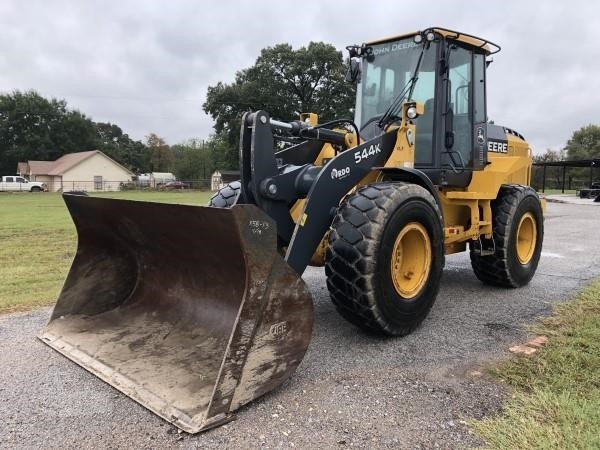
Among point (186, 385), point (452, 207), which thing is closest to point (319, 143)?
point (452, 207)

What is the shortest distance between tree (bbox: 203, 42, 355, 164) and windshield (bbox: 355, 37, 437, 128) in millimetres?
34763

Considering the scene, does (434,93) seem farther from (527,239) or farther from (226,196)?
(527,239)

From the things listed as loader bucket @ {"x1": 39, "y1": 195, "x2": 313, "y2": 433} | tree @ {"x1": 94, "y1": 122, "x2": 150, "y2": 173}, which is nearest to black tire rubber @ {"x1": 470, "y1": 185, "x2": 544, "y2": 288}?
loader bucket @ {"x1": 39, "y1": 195, "x2": 313, "y2": 433}

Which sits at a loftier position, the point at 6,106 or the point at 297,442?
the point at 6,106

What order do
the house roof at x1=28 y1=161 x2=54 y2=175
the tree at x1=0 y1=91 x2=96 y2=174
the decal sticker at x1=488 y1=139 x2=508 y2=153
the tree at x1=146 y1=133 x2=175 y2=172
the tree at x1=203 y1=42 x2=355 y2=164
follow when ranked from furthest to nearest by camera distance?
the tree at x1=146 y1=133 x2=175 y2=172 → the tree at x1=0 y1=91 x2=96 y2=174 → the house roof at x1=28 y1=161 x2=54 y2=175 → the tree at x1=203 y1=42 x2=355 y2=164 → the decal sticker at x1=488 y1=139 x2=508 y2=153

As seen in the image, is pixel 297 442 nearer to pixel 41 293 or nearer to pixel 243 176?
pixel 243 176

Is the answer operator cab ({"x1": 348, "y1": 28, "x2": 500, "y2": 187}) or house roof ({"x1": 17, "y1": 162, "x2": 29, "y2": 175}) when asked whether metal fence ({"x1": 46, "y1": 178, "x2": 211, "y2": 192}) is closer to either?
house roof ({"x1": 17, "y1": 162, "x2": 29, "y2": 175})

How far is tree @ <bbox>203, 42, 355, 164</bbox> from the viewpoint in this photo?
4084 centimetres

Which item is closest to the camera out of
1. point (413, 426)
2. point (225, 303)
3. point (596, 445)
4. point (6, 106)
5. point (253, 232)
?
point (596, 445)

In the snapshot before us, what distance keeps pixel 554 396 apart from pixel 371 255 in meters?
1.40

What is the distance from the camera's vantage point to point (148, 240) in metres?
4.11

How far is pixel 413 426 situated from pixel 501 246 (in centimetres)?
343

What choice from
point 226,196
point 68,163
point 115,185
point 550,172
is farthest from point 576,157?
point 226,196

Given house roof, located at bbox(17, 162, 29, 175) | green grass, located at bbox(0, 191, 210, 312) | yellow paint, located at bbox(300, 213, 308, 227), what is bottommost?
green grass, located at bbox(0, 191, 210, 312)
